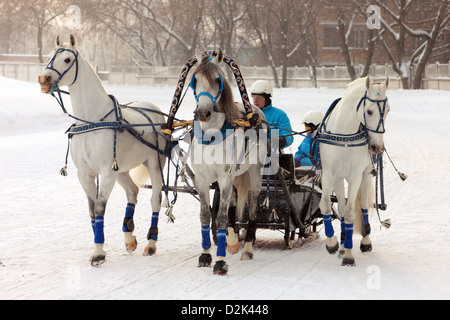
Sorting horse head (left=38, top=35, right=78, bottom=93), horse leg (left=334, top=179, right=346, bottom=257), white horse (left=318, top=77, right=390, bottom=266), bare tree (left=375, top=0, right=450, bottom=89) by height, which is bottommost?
horse leg (left=334, top=179, right=346, bottom=257)

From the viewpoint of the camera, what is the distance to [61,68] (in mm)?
8000

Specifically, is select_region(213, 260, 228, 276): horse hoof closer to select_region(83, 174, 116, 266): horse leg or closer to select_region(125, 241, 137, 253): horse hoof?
select_region(83, 174, 116, 266): horse leg

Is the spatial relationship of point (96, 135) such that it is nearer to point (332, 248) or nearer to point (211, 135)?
point (211, 135)

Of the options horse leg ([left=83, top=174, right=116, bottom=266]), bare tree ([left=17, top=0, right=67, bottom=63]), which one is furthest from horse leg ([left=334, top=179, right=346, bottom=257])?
bare tree ([left=17, top=0, right=67, bottom=63])

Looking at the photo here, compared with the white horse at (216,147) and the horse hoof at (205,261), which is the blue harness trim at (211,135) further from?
the horse hoof at (205,261)

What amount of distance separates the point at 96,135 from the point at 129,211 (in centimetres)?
121

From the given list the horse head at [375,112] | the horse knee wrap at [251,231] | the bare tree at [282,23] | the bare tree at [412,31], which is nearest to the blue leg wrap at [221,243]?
the horse knee wrap at [251,231]

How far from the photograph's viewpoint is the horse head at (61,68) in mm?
7887

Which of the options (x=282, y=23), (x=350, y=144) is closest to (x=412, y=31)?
(x=282, y=23)

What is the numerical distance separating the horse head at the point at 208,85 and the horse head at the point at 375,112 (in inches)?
63.4

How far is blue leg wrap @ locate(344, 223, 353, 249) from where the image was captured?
808 centimetres

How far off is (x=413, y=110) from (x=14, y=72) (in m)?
34.6

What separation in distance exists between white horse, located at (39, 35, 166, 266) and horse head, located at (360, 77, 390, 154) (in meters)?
2.58

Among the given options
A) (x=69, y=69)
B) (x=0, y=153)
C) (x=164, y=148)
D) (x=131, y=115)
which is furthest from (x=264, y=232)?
(x=0, y=153)
